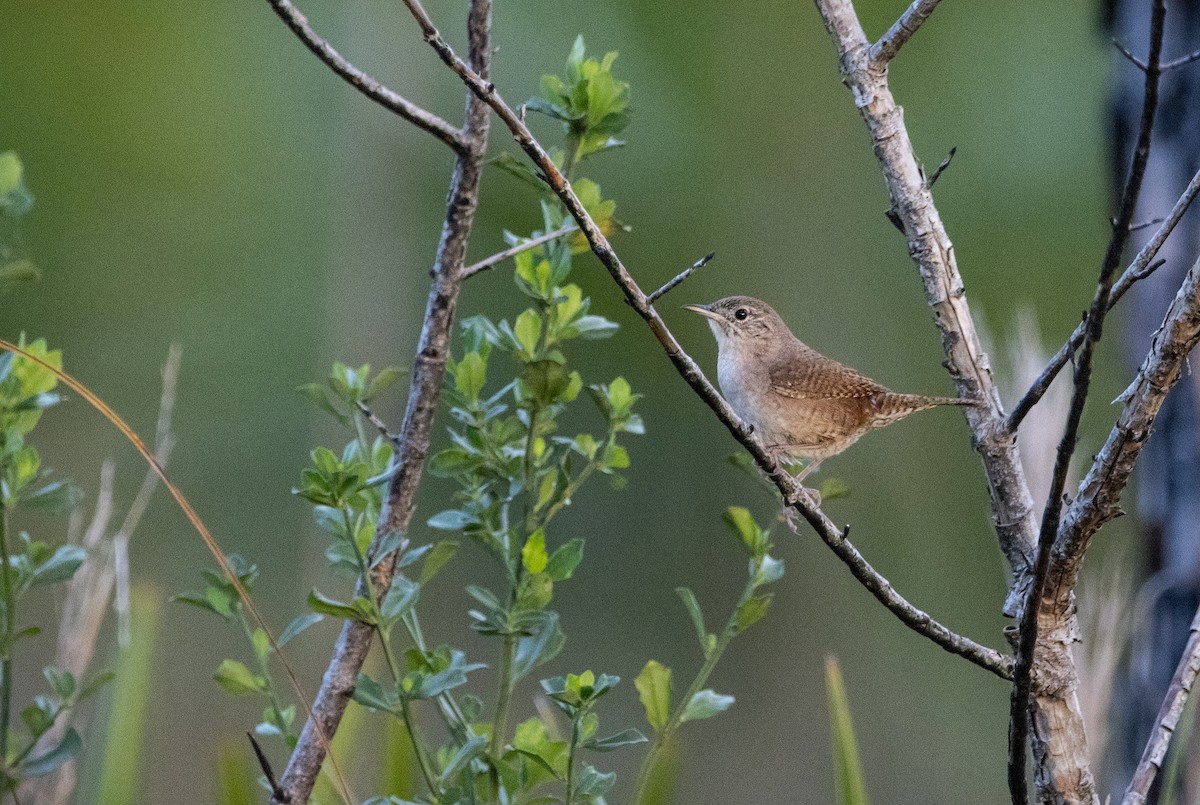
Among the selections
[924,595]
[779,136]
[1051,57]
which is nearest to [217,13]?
[779,136]

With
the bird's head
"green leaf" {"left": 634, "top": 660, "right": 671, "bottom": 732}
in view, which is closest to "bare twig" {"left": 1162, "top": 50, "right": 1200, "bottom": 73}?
"green leaf" {"left": 634, "top": 660, "right": 671, "bottom": 732}

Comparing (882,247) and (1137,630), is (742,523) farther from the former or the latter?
(882,247)

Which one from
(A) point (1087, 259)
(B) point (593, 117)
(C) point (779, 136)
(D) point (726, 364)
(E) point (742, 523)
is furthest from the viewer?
(C) point (779, 136)

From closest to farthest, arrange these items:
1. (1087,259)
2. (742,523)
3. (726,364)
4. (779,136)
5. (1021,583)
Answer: (1021,583)
(742,523)
(726,364)
(1087,259)
(779,136)

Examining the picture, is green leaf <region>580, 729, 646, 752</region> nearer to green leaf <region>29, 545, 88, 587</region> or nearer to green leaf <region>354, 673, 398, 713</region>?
green leaf <region>354, 673, 398, 713</region>

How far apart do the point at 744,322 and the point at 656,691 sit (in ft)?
4.93

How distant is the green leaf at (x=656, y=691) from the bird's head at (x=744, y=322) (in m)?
1.42

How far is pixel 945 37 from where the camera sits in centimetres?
471

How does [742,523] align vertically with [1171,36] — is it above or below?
below

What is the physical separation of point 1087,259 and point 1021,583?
3.48 metres

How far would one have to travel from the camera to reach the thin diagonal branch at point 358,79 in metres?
1.27

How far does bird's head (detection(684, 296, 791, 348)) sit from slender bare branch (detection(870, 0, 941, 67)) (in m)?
1.39

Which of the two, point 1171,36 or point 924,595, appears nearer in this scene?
point 1171,36

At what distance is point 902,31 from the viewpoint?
54.0 inches
